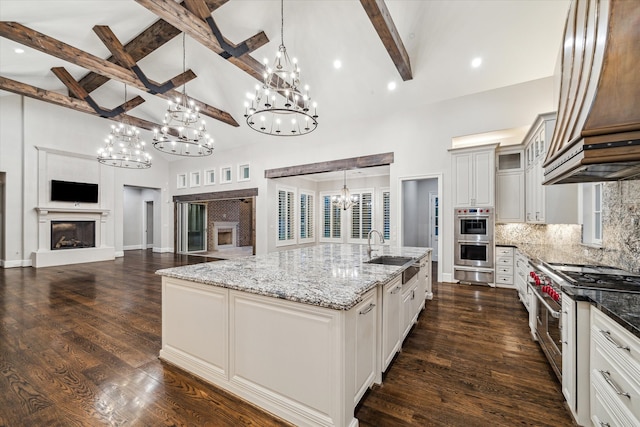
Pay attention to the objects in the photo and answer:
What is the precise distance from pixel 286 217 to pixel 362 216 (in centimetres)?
268

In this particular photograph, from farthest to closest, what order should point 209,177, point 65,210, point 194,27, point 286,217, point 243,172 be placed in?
point 209,177 < point 286,217 < point 243,172 < point 65,210 < point 194,27

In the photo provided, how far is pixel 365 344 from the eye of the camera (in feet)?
6.05

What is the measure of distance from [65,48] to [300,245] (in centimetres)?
736

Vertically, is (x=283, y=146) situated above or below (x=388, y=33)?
below

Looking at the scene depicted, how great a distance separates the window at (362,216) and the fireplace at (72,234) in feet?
27.7

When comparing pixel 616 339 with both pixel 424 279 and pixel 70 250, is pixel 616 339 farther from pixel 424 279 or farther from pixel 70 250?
pixel 70 250

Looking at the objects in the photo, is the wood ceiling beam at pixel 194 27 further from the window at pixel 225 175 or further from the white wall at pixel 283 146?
the window at pixel 225 175

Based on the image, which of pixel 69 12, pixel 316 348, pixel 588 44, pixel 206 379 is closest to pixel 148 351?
pixel 206 379

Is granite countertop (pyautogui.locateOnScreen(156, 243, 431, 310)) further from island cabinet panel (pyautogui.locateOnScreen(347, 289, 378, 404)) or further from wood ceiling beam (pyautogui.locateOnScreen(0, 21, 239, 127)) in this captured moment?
wood ceiling beam (pyautogui.locateOnScreen(0, 21, 239, 127))

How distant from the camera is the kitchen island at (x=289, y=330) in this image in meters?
1.55

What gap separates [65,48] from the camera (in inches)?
190

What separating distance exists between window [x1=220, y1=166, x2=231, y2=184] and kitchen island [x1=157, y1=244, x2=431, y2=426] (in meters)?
7.21

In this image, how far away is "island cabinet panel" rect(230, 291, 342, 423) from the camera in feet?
5.08

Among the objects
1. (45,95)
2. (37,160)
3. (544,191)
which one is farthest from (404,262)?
(37,160)
